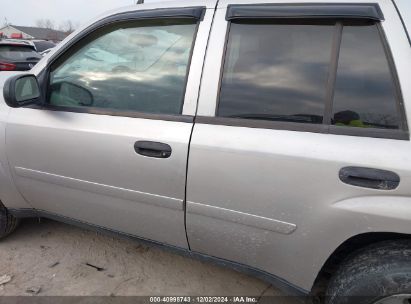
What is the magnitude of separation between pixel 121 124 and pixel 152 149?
10.6 inches

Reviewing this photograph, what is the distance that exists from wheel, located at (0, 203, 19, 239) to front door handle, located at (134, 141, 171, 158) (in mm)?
1571

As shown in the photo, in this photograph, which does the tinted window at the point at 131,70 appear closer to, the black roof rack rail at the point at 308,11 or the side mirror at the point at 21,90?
the side mirror at the point at 21,90

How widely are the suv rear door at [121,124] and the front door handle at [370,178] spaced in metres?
0.79

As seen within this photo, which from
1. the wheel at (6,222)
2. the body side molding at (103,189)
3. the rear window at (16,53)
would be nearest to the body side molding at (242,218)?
the body side molding at (103,189)

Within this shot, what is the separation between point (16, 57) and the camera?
9.11 metres

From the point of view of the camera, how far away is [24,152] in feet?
8.01

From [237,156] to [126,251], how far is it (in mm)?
1581

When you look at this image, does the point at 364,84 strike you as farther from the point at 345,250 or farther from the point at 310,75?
the point at 345,250

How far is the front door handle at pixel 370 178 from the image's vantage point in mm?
1518

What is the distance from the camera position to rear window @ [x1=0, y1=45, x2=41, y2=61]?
29.5 ft

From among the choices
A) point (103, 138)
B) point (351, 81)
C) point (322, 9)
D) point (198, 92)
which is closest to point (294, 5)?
point (322, 9)

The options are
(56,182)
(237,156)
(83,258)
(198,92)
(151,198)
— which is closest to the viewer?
(237,156)

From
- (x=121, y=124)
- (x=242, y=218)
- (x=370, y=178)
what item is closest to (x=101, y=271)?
(x=121, y=124)

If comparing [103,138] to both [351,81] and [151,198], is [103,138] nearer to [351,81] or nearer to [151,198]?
[151,198]
